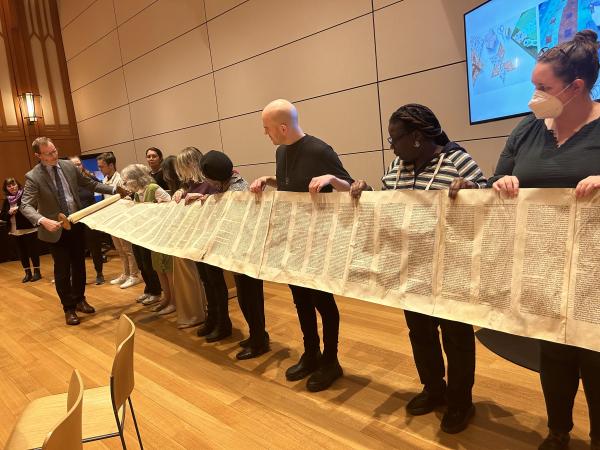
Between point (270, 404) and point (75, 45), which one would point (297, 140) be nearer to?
point (270, 404)

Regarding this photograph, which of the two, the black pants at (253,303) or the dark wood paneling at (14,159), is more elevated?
the dark wood paneling at (14,159)

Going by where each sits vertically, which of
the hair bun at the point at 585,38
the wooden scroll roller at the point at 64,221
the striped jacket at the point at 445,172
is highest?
the hair bun at the point at 585,38

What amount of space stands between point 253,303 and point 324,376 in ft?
2.17

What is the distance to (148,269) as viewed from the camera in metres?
4.28

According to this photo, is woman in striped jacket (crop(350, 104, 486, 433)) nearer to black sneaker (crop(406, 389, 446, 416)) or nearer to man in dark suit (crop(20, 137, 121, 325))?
black sneaker (crop(406, 389, 446, 416))

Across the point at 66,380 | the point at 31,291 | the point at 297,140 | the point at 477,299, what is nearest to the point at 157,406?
the point at 66,380

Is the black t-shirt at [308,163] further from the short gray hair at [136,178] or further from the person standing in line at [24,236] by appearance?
the person standing in line at [24,236]

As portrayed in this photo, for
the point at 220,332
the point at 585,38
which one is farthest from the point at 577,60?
→ the point at 220,332

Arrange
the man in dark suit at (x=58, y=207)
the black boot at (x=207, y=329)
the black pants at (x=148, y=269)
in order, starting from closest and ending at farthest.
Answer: the black boot at (x=207, y=329), the man in dark suit at (x=58, y=207), the black pants at (x=148, y=269)

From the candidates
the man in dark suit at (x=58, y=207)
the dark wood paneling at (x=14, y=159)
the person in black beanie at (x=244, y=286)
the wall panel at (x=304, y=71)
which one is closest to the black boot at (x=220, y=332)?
the person in black beanie at (x=244, y=286)

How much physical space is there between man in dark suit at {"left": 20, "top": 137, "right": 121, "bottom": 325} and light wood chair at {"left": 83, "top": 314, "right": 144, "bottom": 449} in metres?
2.23

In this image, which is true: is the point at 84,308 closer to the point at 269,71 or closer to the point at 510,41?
the point at 269,71

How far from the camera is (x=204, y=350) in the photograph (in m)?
3.13

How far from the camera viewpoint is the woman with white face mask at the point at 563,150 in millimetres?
1354
